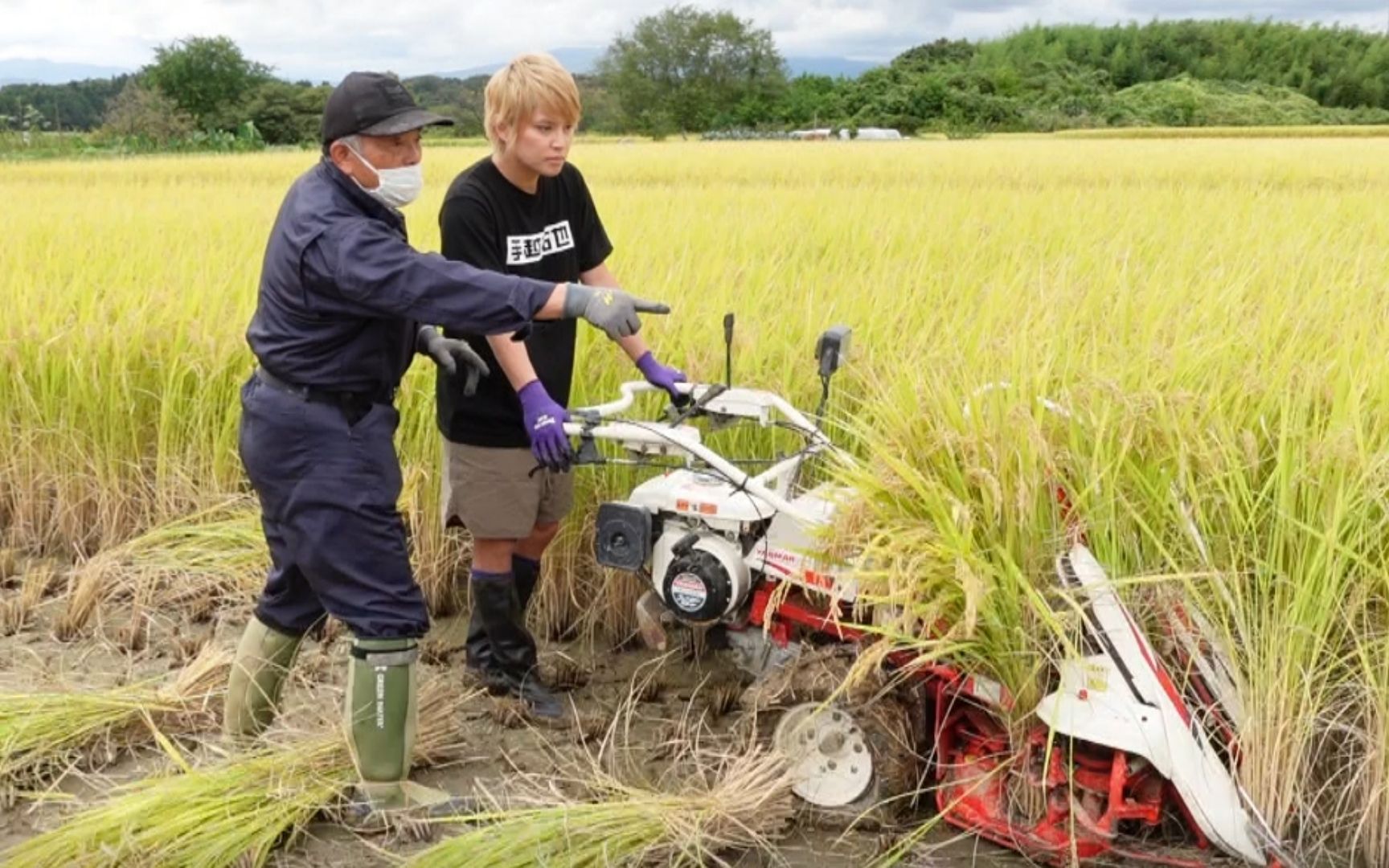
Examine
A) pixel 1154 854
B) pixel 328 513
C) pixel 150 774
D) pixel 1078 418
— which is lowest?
pixel 150 774

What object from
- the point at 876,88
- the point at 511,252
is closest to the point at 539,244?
the point at 511,252

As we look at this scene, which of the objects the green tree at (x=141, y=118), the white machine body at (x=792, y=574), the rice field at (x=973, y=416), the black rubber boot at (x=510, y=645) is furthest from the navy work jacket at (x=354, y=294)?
the green tree at (x=141, y=118)

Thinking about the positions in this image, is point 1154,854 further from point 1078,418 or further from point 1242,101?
point 1242,101

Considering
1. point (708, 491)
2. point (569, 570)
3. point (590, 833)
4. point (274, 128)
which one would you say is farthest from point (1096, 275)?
point (274, 128)

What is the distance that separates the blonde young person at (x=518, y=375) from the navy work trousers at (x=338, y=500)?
35 cm

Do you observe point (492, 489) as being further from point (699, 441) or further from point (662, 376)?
point (699, 441)

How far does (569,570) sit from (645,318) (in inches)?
34.1

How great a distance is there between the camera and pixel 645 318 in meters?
4.12

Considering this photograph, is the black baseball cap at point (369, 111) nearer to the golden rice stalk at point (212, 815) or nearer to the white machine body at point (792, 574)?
the white machine body at point (792, 574)

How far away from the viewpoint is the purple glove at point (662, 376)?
3096 millimetres

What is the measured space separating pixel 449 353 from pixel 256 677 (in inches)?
34.6

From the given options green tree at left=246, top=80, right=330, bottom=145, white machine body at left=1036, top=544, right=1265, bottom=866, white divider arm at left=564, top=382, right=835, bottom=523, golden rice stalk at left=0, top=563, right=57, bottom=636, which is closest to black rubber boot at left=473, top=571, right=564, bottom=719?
white divider arm at left=564, top=382, right=835, bottom=523

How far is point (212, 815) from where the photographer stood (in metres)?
2.60

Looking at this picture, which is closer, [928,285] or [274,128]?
[928,285]
